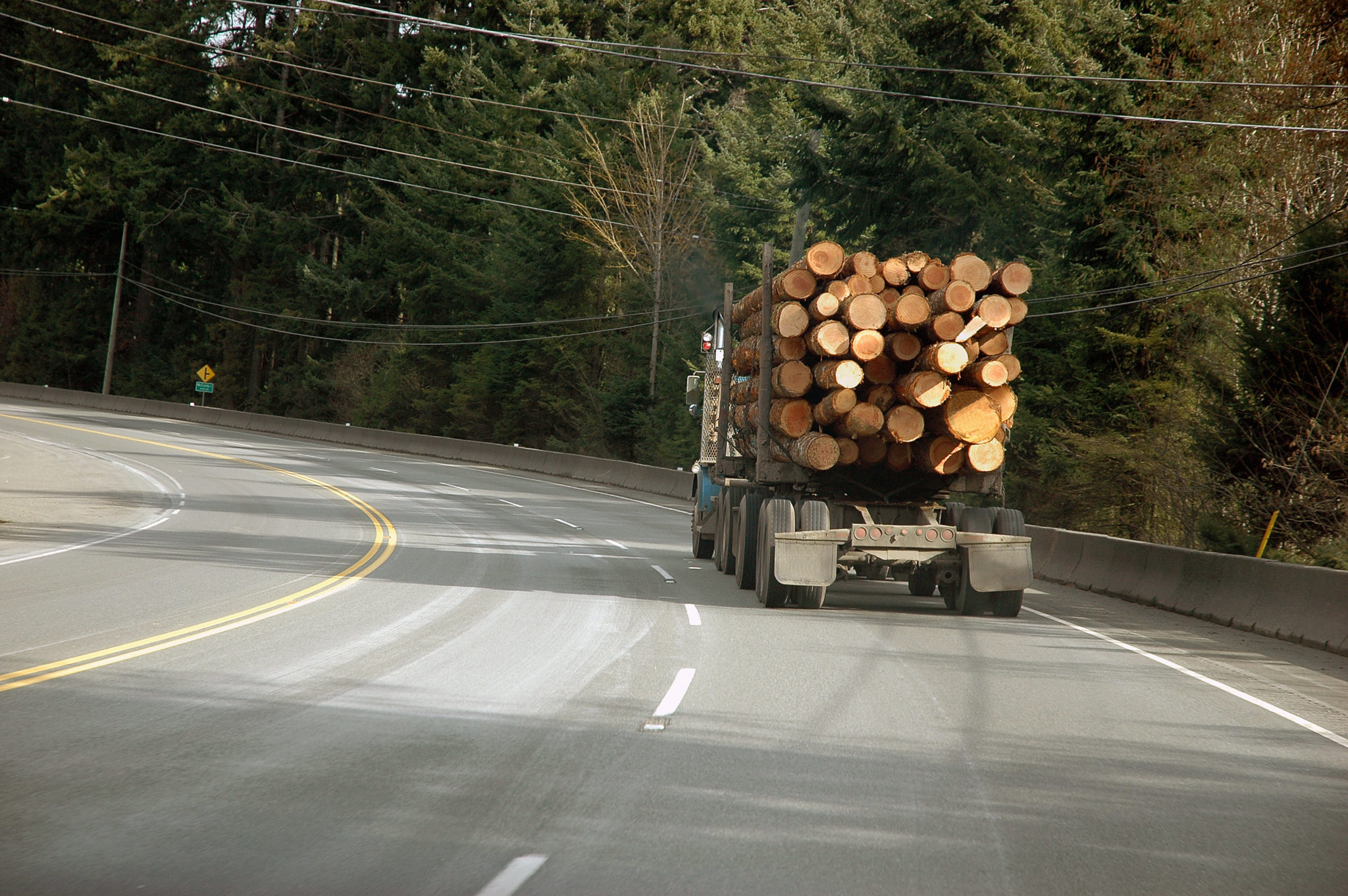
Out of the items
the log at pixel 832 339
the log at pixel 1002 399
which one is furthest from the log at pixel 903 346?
the log at pixel 1002 399

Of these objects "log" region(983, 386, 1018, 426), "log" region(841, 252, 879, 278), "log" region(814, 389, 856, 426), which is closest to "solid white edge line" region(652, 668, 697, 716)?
"log" region(814, 389, 856, 426)

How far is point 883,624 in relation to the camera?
13.0m

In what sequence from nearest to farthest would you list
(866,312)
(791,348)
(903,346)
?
1. (866,312)
2. (903,346)
3. (791,348)

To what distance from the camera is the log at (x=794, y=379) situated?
14172 millimetres

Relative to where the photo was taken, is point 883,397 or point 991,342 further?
point 883,397

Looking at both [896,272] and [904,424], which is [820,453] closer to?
[904,424]

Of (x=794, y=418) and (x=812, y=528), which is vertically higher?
(x=794, y=418)

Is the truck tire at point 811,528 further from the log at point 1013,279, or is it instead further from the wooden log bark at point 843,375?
the log at point 1013,279

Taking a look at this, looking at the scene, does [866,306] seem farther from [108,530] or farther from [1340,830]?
[108,530]

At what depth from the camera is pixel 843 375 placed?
1358cm

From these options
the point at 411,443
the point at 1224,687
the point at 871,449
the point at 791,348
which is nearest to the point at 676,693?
the point at 1224,687

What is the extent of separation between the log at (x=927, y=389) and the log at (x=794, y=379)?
1185 millimetres

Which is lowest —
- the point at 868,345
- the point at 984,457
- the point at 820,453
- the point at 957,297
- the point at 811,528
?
the point at 811,528

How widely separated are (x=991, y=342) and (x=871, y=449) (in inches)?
71.1
